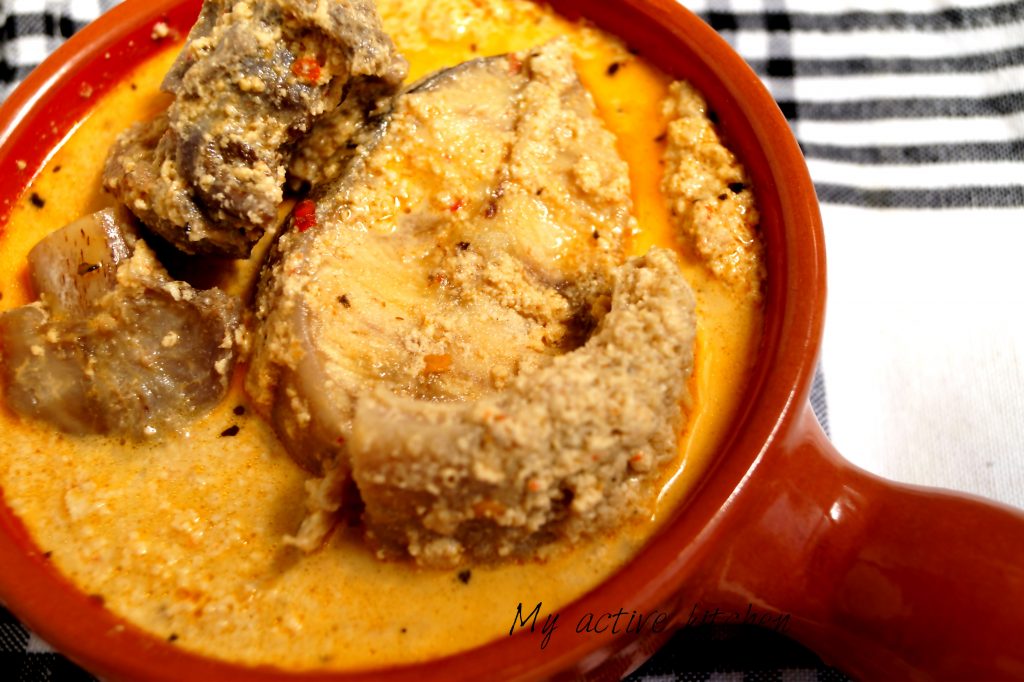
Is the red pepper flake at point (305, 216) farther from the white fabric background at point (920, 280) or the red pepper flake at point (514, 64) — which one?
the white fabric background at point (920, 280)

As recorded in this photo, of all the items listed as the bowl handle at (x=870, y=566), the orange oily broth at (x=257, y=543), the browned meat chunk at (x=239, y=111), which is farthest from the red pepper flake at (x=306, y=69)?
the bowl handle at (x=870, y=566)

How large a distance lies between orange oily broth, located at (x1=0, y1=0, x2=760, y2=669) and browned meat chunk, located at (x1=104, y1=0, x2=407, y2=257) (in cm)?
26

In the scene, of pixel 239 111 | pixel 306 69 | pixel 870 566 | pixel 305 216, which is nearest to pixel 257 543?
pixel 305 216

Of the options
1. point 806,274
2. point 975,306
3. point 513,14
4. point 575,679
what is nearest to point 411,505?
point 575,679

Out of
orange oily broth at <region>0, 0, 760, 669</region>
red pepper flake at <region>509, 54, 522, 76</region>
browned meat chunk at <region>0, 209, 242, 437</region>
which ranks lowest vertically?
orange oily broth at <region>0, 0, 760, 669</region>

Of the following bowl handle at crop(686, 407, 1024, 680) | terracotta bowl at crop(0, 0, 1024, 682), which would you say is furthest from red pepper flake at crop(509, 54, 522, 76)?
bowl handle at crop(686, 407, 1024, 680)

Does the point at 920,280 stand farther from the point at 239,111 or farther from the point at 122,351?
the point at 122,351

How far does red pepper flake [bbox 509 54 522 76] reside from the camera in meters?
2.05

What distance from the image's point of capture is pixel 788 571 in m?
1.57

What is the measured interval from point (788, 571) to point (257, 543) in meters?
0.99

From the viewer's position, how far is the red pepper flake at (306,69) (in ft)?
5.82

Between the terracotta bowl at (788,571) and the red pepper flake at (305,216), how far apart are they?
31.3 inches

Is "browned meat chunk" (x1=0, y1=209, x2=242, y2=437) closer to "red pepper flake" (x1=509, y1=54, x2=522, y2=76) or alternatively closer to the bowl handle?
"red pepper flake" (x1=509, y1=54, x2=522, y2=76)

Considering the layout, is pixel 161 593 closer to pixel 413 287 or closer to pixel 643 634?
pixel 413 287
